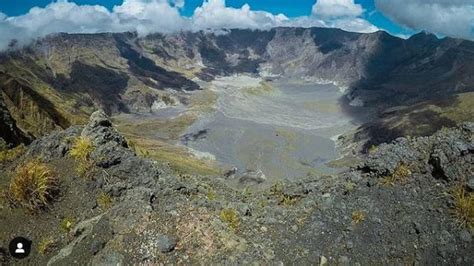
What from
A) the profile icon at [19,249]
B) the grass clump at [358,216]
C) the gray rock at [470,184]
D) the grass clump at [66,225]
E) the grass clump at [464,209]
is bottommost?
the profile icon at [19,249]

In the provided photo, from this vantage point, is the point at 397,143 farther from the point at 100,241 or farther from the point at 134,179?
the point at 100,241

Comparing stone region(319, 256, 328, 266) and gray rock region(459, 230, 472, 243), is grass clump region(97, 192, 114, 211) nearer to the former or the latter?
stone region(319, 256, 328, 266)

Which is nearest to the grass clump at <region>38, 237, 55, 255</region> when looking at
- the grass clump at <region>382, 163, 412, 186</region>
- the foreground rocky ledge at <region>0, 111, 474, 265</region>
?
the foreground rocky ledge at <region>0, 111, 474, 265</region>

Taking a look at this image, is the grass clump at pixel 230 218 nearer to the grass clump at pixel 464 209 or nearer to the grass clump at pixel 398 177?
the grass clump at pixel 398 177

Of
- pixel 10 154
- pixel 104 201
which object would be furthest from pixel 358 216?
pixel 10 154

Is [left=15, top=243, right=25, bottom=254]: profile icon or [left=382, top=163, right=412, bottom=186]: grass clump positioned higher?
[left=382, top=163, right=412, bottom=186]: grass clump

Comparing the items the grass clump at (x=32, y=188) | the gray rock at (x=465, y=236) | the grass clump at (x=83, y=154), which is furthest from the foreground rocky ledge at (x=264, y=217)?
the grass clump at (x=32, y=188)

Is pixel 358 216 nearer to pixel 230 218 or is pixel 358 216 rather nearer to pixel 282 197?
pixel 282 197

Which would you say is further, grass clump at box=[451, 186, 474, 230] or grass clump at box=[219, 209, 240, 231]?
grass clump at box=[219, 209, 240, 231]
